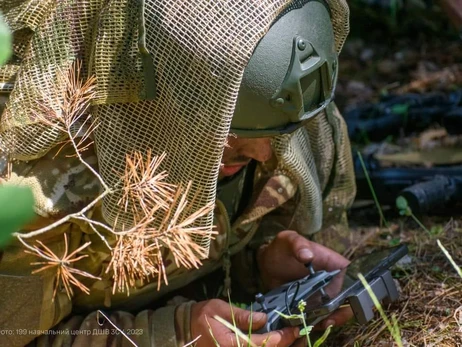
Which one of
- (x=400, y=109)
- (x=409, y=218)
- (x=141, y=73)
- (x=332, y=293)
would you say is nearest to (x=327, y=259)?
(x=332, y=293)

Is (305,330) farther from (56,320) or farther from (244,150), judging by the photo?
(56,320)

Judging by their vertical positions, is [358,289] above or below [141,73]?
below

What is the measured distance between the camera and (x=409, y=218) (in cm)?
316

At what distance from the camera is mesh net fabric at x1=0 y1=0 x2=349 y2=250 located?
1787 millimetres

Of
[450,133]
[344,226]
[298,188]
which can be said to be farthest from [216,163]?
[450,133]

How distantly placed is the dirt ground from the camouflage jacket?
1.60 ft

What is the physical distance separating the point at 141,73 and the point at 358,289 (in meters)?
0.85

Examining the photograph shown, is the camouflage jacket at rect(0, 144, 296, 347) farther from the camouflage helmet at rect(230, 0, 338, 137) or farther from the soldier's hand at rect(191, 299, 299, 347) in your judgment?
the camouflage helmet at rect(230, 0, 338, 137)

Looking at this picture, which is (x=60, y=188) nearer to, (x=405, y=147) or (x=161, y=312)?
(x=161, y=312)

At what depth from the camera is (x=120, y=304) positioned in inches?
98.9

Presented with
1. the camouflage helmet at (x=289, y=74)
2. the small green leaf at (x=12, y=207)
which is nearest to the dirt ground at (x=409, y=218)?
the camouflage helmet at (x=289, y=74)

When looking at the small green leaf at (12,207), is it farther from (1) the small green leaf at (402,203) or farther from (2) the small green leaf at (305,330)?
(1) the small green leaf at (402,203)

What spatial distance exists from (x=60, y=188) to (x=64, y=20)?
0.42 metres

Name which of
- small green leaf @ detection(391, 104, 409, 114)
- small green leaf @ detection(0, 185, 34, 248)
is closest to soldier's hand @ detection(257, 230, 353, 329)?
small green leaf @ detection(391, 104, 409, 114)
